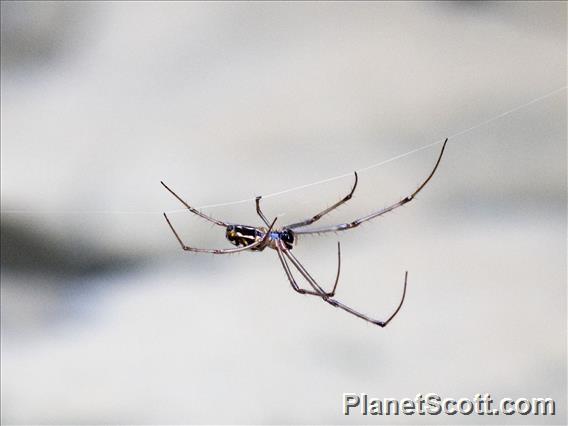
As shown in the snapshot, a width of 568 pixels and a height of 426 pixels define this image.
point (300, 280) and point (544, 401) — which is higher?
point (300, 280)

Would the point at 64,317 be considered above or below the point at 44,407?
above

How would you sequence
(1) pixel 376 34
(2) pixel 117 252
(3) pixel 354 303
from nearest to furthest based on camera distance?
(1) pixel 376 34
(3) pixel 354 303
(2) pixel 117 252

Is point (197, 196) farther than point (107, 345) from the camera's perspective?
No

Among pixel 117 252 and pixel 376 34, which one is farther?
pixel 117 252

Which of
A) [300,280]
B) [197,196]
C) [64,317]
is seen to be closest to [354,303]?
[300,280]

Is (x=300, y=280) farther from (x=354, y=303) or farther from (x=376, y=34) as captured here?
(x=376, y=34)

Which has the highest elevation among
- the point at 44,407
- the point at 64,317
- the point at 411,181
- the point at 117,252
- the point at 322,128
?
the point at 322,128

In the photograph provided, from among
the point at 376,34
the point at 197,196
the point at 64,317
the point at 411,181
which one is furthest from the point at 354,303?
the point at 64,317

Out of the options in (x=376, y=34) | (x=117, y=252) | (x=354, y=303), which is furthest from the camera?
(x=117, y=252)

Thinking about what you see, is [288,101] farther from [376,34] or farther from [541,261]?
[541,261]
